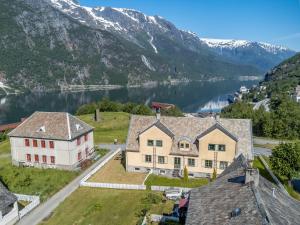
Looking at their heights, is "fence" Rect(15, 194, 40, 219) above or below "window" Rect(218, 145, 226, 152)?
below

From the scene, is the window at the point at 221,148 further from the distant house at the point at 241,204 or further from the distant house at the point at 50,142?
the distant house at the point at 50,142

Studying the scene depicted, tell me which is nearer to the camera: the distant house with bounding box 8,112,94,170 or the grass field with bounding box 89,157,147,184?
the grass field with bounding box 89,157,147,184

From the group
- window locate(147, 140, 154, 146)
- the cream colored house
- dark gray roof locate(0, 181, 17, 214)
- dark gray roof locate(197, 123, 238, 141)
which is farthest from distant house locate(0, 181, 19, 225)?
dark gray roof locate(197, 123, 238, 141)

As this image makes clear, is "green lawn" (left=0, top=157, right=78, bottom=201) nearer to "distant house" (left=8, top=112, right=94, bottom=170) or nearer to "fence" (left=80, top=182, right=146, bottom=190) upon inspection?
"distant house" (left=8, top=112, right=94, bottom=170)

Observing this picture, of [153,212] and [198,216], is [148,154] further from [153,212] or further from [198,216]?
[198,216]

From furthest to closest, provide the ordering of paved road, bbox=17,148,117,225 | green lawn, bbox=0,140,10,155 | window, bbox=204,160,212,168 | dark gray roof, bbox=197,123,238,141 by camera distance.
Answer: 1. green lawn, bbox=0,140,10,155
2. window, bbox=204,160,212,168
3. dark gray roof, bbox=197,123,238,141
4. paved road, bbox=17,148,117,225

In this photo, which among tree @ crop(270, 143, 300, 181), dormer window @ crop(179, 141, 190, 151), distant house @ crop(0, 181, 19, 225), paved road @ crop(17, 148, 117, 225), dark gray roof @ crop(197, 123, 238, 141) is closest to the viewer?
distant house @ crop(0, 181, 19, 225)

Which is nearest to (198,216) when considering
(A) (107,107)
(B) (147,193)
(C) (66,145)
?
(B) (147,193)
